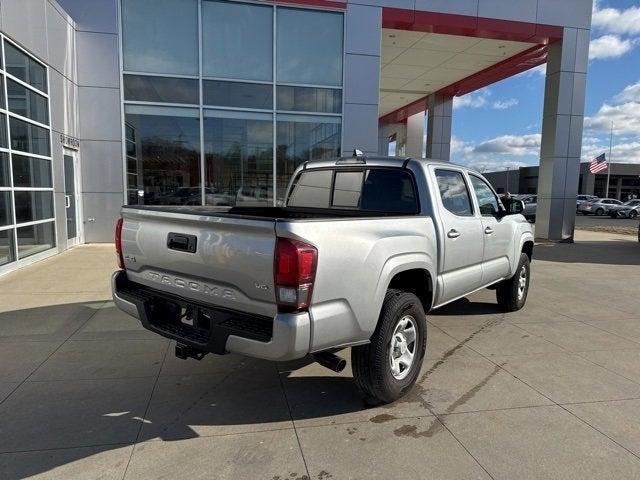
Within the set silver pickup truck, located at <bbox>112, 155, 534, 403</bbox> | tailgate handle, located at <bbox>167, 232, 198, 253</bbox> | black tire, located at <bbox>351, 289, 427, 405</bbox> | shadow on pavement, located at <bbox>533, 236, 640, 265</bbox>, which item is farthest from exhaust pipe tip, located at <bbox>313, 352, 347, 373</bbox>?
shadow on pavement, located at <bbox>533, 236, 640, 265</bbox>

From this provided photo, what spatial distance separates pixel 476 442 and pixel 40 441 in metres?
2.88

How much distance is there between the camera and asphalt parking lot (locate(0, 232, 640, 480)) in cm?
Result: 282

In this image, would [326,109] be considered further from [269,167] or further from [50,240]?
[50,240]

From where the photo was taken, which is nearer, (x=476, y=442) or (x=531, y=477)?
(x=531, y=477)

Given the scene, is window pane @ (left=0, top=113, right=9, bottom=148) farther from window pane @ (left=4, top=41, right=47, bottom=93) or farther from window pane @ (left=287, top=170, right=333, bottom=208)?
window pane @ (left=287, top=170, right=333, bottom=208)

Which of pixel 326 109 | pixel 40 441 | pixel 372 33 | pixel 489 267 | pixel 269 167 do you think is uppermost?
pixel 372 33

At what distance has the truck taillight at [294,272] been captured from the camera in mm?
2668

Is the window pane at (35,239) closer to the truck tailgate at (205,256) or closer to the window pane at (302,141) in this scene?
the window pane at (302,141)

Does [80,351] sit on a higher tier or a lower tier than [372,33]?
lower

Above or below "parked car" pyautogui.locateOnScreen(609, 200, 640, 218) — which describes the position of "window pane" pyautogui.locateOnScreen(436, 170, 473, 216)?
above

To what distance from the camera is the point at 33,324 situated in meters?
5.41

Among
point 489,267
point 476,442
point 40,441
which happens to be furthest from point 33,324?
point 489,267

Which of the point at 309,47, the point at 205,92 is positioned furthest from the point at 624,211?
the point at 205,92

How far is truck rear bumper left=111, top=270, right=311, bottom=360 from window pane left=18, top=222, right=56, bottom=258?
6.79 meters
